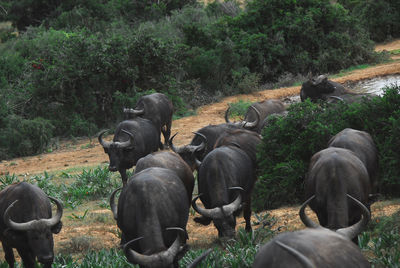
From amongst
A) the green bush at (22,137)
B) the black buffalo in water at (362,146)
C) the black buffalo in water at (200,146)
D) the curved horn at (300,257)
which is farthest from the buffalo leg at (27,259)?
the green bush at (22,137)

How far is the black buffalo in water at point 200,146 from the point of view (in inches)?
501

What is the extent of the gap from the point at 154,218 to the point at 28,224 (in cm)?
202

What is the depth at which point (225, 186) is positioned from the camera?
8914mm

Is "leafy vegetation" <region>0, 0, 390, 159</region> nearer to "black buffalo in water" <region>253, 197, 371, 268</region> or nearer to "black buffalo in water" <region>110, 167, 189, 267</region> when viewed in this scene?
"black buffalo in water" <region>110, 167, 189, 267</region>

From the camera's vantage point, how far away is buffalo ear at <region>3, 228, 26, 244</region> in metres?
8.02

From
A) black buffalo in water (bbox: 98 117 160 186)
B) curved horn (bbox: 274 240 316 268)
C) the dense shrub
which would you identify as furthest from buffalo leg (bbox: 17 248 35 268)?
black buffalo in water (bbox: 98 117 160 186)

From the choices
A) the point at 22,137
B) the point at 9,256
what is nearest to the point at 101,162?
the point at 22,137

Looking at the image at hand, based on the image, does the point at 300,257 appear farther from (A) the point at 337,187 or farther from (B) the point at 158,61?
(B) the point at 158,61

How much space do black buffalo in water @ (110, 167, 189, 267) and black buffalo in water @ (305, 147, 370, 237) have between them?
74.1 inches

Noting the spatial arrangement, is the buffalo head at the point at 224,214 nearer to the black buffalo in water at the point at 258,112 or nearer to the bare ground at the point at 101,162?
the bare ground at the point at 101,162

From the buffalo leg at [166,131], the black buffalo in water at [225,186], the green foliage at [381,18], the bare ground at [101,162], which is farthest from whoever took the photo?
the green foliage at [381,18]

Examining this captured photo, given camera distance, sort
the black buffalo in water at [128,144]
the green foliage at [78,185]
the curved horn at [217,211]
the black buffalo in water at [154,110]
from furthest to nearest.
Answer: the black buffalo in water at [154,110], the black buffalo in water at [128,144], the green foliage at [78,185], the curved horn at [217,211]

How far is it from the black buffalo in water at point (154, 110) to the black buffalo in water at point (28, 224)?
835cm

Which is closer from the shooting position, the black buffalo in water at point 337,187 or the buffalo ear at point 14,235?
the black buffalo in water at point 337,187
